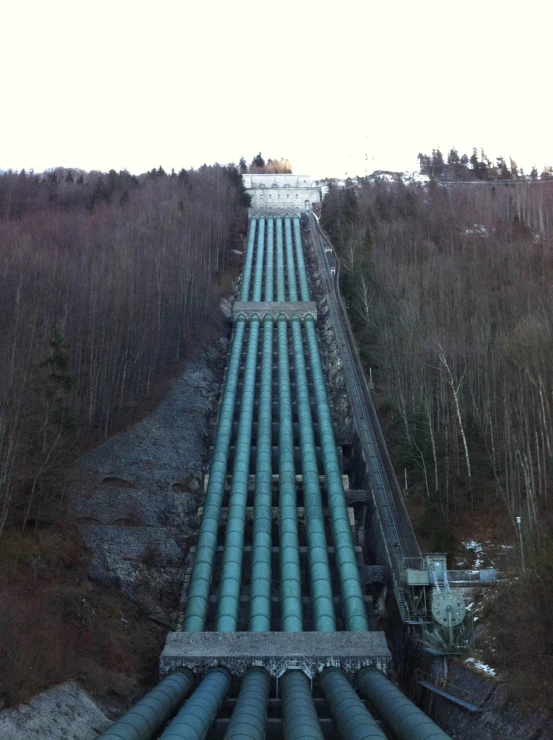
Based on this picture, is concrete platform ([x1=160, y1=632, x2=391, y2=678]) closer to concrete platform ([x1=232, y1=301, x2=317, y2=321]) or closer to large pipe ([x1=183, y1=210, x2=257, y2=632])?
large pipe ([x1=183, y1=210, x2=257, y2=632])

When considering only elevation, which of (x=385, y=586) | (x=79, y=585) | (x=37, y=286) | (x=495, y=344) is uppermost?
(x=37, y=286)

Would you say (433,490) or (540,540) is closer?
(540,540)

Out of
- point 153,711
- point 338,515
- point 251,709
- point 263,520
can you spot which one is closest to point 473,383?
point 338,515

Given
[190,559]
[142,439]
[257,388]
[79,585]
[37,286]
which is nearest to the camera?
[79,585]

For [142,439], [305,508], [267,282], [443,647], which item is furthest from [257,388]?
[443,647]

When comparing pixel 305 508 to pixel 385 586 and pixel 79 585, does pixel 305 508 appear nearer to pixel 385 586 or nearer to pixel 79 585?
pixel 385 586

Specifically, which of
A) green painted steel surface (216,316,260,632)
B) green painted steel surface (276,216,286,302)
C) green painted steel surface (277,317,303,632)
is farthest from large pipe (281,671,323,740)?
green painted steel surface (276,216,286,302)

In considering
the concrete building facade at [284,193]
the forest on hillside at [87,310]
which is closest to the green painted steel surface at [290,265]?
the forest on hillside at [87,310]
